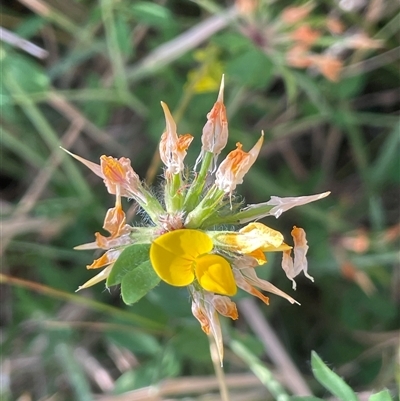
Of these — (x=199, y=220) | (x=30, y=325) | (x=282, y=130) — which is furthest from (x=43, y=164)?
(x=199, y=220)

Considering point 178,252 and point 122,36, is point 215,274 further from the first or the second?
point 122,36

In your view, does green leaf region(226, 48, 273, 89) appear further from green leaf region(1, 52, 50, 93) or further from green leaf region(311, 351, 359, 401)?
green leaf region(311, 351, 359, 401)

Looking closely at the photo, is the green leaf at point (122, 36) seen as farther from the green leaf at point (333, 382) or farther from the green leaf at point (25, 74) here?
the green leaf at point (333, 382)

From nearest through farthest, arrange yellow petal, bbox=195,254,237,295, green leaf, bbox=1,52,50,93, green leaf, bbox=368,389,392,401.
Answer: yellow petal, bbox=195,254,237,295, green leaf, bbox=368,389,392,401, green leaf, bbox=1,52,50,93

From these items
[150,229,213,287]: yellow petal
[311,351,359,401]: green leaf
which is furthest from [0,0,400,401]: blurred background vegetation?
[150,229,213,287]: yellow petal

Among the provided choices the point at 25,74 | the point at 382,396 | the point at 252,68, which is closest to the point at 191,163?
the point at 252,68
